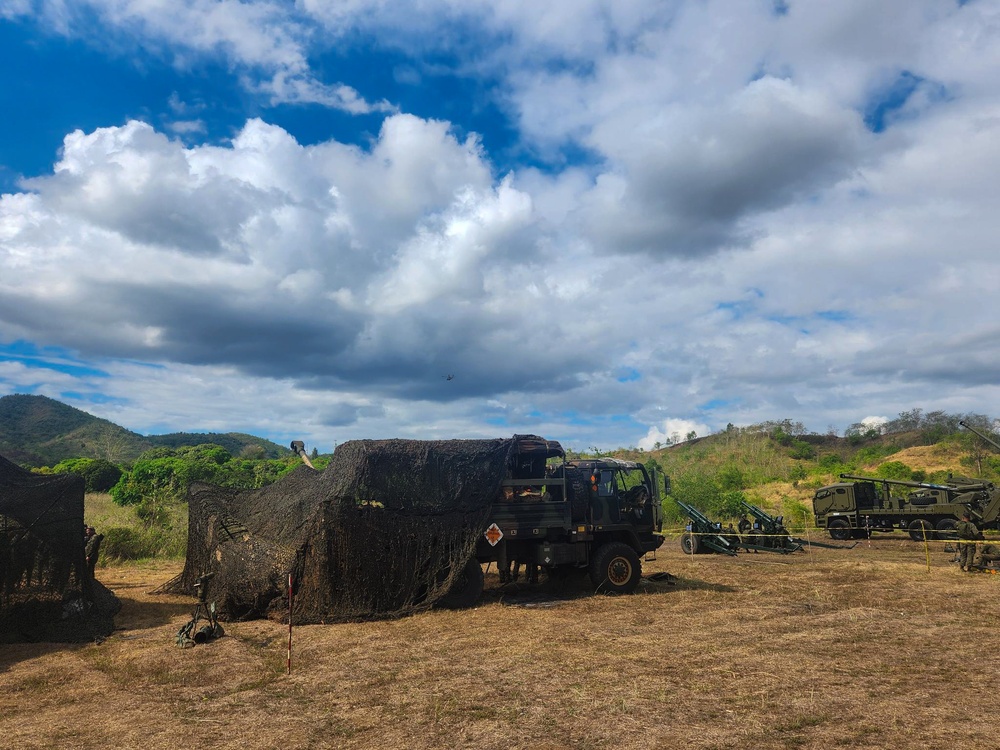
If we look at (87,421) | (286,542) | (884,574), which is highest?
(87,421)

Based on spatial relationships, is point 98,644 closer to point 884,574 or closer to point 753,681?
point 753,681

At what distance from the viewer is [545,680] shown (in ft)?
24.2

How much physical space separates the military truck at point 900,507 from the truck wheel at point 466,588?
17.6 meters

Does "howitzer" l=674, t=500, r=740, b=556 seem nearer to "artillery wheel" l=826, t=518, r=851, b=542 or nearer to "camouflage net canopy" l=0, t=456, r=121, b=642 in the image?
"artillery wheel" l=826, t=518, r=851, b=542

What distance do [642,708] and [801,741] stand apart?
1.43 meters

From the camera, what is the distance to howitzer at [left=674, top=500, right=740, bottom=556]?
845 inches

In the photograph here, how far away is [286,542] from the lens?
11.2 m

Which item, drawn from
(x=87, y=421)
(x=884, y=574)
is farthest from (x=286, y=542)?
(x=87, y=421)

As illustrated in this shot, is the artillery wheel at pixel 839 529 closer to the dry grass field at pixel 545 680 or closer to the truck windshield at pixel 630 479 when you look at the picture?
the dry grass field at pixel 545 680

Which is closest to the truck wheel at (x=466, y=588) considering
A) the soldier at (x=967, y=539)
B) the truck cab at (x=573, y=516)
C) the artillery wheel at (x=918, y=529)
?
the truck cab at (x=573, y=516)

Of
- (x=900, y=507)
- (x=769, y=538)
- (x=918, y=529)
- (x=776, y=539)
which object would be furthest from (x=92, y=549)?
(x=900, y=507)

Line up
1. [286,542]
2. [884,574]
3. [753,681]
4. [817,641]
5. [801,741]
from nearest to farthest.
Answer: [801,741] → [753,681] → [817,641] → [286,542] → [884,574]

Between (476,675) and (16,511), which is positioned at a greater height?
(16,511)

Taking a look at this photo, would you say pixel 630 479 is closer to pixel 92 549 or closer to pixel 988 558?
pixel 988 558
